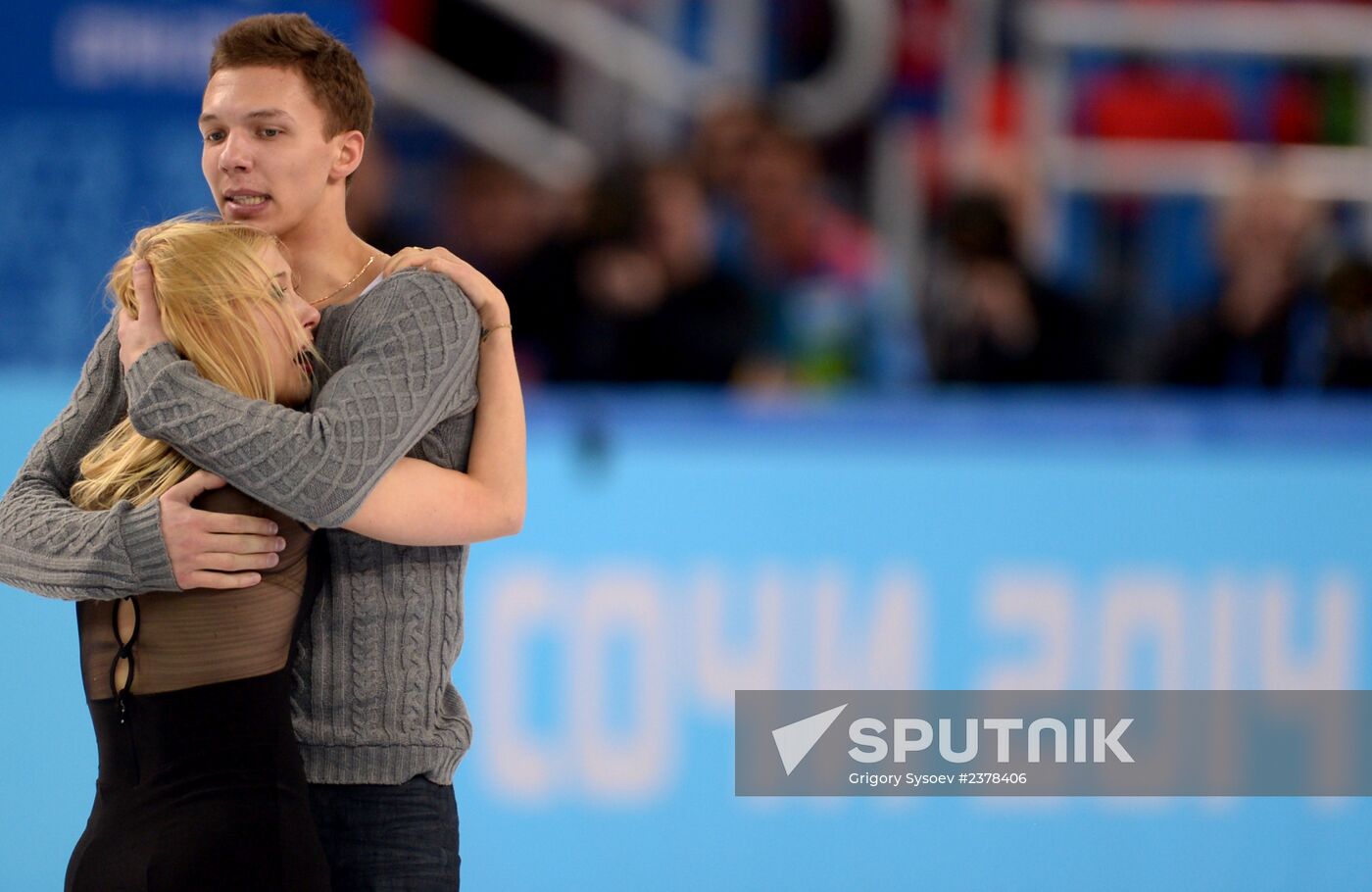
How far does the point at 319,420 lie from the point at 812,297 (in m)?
3.75

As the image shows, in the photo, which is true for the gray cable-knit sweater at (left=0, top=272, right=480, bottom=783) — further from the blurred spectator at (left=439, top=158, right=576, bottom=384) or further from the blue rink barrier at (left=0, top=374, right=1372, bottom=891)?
the blurred spectator at (left=439, top=158, right=576, bottom=384)

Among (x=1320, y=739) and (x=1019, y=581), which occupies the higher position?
(x=1019, y=581)

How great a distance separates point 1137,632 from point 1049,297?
5.84 feet

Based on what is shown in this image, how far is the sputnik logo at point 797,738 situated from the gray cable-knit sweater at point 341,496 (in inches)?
54.9

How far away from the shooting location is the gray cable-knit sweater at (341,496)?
1.80 m

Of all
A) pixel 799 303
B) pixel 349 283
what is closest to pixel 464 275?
pixel 349 283

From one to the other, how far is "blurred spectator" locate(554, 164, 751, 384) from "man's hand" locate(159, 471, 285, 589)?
3101 mm

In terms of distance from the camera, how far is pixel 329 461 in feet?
5.93

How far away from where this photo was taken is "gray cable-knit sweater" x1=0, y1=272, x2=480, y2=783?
180cm

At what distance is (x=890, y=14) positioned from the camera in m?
6.76

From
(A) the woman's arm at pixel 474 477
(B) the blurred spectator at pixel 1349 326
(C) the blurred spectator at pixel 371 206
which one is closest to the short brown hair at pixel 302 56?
(A) the woman's arm at pixel 474 477

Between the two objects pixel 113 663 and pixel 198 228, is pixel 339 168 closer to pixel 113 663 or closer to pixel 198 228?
pixel 198 228

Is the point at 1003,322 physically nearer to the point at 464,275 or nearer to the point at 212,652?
the point at 464,275

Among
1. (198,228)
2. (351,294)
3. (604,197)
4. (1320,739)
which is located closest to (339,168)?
(351,294)
